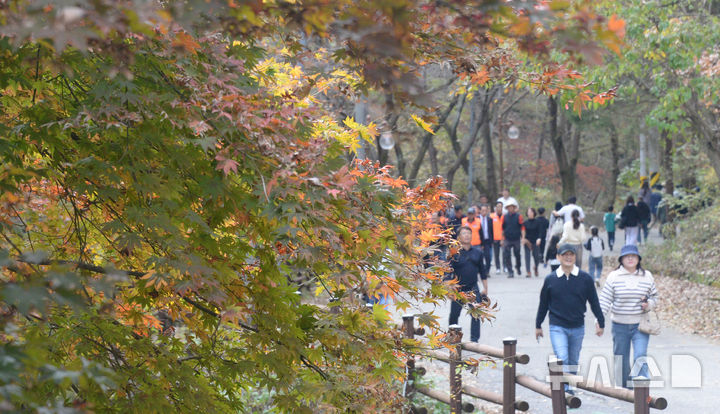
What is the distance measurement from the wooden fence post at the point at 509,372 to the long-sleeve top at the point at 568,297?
91cm

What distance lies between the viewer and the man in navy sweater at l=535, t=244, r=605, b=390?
25.9 ft

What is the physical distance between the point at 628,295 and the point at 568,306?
0.63m

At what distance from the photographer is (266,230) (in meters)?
3.60

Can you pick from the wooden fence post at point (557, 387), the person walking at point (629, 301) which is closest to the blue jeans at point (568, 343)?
the person walking at point (629, 301)

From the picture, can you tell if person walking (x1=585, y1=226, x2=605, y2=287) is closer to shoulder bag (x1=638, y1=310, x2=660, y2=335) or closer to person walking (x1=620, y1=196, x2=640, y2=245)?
person walking (x1=620, y1=196, x2=640, y2=245)

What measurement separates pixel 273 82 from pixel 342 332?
157 centimetres

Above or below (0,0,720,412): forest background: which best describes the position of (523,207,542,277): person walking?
above

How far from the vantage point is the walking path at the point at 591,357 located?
8.73m

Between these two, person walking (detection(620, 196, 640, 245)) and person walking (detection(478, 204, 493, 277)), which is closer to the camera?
person walking (detection(478, 204, 493, 277))

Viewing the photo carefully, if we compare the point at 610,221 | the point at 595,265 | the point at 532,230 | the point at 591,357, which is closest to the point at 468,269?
the point at 591,357

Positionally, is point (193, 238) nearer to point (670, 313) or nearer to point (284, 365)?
point (284, 365)

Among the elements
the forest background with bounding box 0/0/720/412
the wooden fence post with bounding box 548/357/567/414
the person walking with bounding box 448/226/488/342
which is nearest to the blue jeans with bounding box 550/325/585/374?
the wooden fence post with bounding box 548/357/567/414

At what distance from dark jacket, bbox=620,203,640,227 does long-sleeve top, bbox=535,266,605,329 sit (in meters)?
11.6

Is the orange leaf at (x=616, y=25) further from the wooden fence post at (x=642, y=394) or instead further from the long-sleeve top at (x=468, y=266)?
the long-sleeve top at (x=468, y=266)
